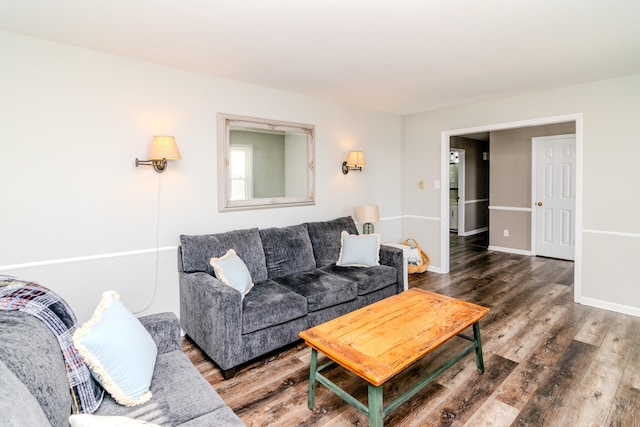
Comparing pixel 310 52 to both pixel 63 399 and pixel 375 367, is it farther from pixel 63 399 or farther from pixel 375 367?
pixel 63 399

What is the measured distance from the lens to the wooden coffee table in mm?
1664

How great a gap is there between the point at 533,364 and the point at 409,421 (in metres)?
1.21

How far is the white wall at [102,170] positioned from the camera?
2355mm

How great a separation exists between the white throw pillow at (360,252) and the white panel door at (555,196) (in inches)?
148

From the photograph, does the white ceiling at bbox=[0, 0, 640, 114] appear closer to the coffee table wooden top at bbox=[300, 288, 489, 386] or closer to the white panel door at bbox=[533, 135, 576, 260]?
the coffee table wooden top at bbox=[300, 288, 489, 386]

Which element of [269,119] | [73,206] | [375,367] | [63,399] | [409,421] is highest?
[269,119]

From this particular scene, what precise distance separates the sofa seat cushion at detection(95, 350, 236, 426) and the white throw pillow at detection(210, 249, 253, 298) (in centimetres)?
96

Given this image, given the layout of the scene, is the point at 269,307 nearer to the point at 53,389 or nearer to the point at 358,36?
the point at 53,389

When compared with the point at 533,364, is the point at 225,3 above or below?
above

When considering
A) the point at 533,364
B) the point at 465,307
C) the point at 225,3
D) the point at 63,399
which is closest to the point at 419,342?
the point at 465,307

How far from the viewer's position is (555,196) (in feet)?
18.3

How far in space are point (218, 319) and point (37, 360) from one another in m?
1.33

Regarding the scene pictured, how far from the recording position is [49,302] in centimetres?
133

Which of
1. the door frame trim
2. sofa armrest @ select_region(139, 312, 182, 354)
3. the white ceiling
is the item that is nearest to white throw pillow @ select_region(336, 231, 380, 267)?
the white ceiling
